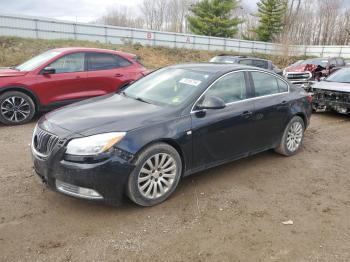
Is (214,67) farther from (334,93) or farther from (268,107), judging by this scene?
(334,93)

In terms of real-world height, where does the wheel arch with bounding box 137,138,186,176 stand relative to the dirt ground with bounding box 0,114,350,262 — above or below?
above

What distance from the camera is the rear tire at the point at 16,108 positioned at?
6.93 metres

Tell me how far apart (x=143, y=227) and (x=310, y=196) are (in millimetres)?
2211

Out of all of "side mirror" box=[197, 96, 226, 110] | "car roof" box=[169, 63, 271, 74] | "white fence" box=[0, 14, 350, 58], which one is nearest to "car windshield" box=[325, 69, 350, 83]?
"car roof" box=[169, 63, 271, 74]

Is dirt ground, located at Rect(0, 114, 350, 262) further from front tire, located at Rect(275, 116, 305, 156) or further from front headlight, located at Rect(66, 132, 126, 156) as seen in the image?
front headlight, located at Rect(66, 132, 126, 156)

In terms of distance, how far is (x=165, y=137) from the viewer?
3682mm

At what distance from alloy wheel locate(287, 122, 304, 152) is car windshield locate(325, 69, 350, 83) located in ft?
14.7

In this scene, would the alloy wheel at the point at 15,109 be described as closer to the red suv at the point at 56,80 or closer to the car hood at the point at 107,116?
the red suv at the point at 56,80

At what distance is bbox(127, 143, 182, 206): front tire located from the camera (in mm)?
3525

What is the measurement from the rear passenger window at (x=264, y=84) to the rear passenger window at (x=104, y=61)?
4.38 metres

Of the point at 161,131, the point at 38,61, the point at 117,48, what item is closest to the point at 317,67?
the point at 38,61

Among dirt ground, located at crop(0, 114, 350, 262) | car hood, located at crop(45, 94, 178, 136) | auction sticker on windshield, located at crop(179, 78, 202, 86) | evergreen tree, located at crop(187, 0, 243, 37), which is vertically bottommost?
dirt ground, located at crop(0, 114, 350, 262)

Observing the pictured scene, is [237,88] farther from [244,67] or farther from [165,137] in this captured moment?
[165,137]

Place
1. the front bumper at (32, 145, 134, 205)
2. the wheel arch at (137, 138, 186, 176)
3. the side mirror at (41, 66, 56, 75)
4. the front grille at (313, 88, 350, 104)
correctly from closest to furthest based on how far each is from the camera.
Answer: the front bumper at (32, 145, 134, 205) → the wheel arch at (137, 138, 186, 176) → the side mirror at (41, 66, 56, 75) → the front grille at (313, 88, 350, 104)
